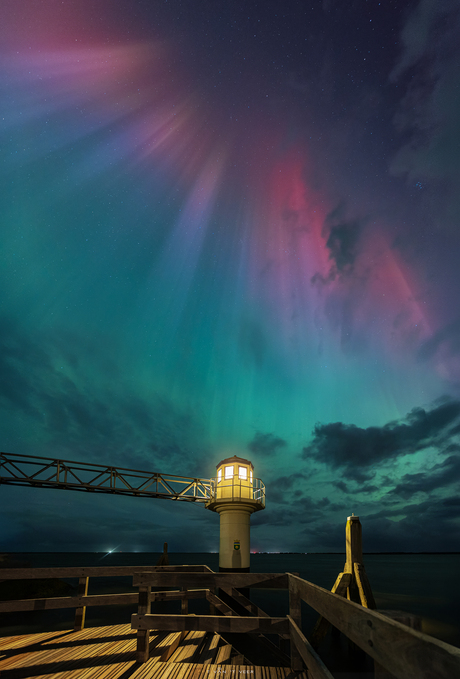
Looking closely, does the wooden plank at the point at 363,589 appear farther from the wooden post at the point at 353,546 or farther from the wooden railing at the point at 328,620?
the wooden railing at the point at 328,620

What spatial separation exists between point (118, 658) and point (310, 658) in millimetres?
3909

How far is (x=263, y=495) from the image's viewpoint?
57.8 feet

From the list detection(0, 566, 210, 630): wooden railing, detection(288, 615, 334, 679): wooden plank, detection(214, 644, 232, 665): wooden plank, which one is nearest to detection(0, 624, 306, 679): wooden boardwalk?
detection(214, 644, 232, 665): wooden plank

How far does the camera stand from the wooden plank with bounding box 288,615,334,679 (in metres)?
2.97

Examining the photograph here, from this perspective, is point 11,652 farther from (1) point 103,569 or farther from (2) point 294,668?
(2) point 294,668

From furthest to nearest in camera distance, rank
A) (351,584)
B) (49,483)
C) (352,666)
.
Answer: (49,483) → (352,666) → (351,584)

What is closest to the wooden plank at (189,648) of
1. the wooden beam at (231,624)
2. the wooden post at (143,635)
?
the wooden post at (143,635)

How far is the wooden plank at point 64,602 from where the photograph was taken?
633 centimetres

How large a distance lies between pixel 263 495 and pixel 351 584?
7044 millimetres

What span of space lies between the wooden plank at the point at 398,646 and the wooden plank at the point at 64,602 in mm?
6022

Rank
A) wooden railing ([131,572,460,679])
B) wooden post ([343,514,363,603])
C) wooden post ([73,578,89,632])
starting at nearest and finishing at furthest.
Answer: wooden railing ([131,572,460,679]), wooden post ([73,578,89,632]), wooden post ([343,514,363,603])

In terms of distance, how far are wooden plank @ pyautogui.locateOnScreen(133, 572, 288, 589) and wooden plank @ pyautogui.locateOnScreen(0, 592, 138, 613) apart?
1.51 m

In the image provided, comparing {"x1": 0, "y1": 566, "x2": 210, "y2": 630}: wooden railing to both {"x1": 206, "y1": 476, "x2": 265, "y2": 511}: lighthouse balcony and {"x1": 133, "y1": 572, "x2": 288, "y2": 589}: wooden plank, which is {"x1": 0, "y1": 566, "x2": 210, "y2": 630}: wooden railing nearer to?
{"x1": 133, "y1": 572, "x2": 288, "y2": 589}: wooden plank

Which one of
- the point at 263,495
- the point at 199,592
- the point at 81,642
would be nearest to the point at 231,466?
the point at 263,495
